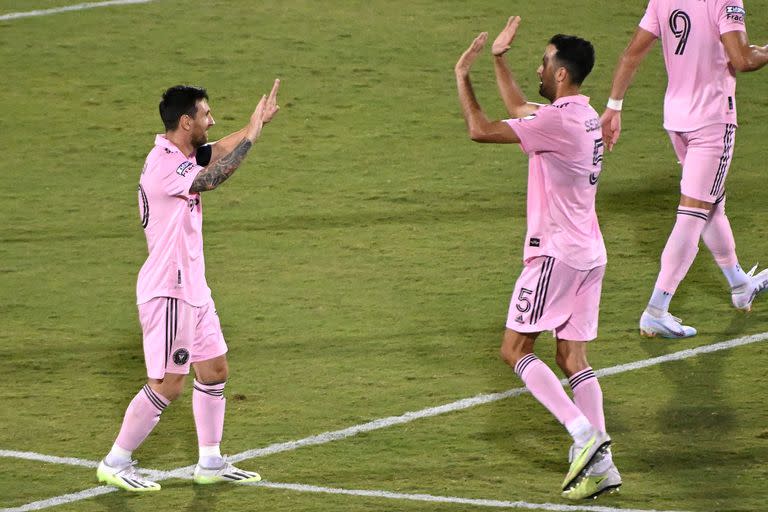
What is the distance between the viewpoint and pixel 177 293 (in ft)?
24.8

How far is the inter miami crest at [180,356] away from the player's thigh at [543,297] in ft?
5.17

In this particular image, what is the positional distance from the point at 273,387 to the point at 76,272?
8.68 ft

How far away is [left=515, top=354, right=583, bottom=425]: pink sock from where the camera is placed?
296 inches

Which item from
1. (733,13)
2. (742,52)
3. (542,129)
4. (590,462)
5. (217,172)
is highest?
(733,13)

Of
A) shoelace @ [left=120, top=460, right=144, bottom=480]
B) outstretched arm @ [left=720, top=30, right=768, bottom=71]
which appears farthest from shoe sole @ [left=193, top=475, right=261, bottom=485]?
outstretched arm @ [left=720, top=30, right=768, bottom=71]

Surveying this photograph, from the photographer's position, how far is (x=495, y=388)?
906cm

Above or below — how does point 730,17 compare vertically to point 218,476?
above

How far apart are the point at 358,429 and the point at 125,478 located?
136 cm

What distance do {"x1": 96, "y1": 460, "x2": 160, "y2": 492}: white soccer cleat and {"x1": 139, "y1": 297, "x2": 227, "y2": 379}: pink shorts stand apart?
19.2 inches

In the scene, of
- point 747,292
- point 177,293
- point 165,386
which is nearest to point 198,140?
point 177,293

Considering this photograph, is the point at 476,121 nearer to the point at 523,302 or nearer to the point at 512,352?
the point at 523,302

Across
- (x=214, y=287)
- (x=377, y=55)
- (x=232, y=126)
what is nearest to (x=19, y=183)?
(x=232, y=126)

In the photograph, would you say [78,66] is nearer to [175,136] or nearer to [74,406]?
[74,406]

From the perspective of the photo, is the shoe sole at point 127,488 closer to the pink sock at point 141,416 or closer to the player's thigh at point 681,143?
the pink sock at point 141,416
